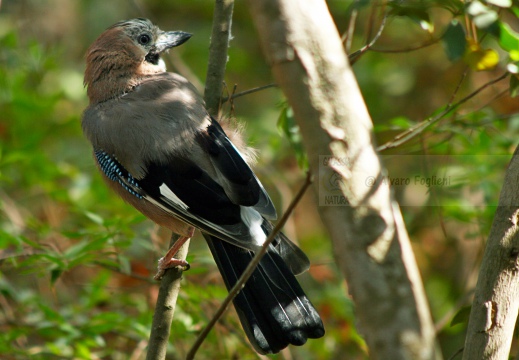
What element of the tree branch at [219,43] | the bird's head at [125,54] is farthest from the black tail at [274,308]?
the bird's head at [125,54]

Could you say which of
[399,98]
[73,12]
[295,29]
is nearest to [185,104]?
[295,29]

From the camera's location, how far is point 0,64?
5281 millimetres

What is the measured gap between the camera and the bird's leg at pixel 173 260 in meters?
3.26

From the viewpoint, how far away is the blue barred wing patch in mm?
3664

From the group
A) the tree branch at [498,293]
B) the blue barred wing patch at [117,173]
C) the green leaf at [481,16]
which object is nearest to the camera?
the tree branch at [498,293]

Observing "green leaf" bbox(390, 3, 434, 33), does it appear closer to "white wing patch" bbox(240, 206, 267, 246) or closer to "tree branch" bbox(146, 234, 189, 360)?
"white wing patch" bbox(240, 206, 267, 246)

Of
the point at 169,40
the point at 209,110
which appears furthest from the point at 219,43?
the point at 169,40

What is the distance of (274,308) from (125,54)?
2.08m

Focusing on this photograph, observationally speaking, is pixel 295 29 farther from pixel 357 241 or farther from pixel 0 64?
pixel 0 64

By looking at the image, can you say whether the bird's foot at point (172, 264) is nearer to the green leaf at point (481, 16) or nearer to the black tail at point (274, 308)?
the black tail at point (274, 308)

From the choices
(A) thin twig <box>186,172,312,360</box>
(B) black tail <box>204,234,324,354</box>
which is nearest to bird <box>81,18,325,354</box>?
(B) black tail <box>204,234,324,354</box>

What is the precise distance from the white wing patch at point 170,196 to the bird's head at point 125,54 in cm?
92

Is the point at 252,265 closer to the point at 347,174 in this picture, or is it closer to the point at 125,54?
the point at 347,174

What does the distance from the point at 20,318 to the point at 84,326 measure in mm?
935
